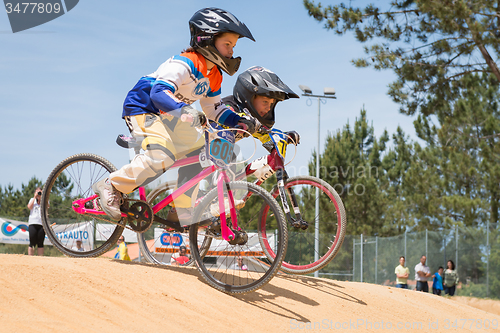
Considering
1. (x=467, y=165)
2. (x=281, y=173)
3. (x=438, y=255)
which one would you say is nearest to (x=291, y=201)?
(x=281, y=173)

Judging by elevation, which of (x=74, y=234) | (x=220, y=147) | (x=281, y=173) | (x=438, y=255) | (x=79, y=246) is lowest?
(x=438, y=255)

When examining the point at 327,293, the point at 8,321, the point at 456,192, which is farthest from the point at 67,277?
the point at 456,192

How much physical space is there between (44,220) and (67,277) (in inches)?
67.2

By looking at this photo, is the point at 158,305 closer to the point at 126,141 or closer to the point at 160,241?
the point at 126,141

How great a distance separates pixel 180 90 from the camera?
3.88 m

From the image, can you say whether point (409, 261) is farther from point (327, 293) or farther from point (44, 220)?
point (44, 220)

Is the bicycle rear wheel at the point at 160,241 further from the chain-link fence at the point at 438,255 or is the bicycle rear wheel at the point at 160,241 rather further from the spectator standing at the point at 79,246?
the chain-link fence at the point at 438,255

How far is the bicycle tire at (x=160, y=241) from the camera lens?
4.91 metres

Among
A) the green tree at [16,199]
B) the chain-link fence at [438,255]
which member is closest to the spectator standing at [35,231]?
the chain-link fence at [438,255]

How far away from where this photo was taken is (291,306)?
3928 millimetres

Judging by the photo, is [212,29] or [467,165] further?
[467,165]

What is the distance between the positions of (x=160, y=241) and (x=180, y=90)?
7.99 feet

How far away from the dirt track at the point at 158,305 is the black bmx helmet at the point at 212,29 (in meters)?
2.00

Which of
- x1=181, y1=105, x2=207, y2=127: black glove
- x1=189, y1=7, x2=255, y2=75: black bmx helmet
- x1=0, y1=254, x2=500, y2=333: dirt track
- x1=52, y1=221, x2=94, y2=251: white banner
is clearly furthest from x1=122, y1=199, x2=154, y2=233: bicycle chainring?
x1=189, y1=7, x2=255, y2=75: black bmx helmet
